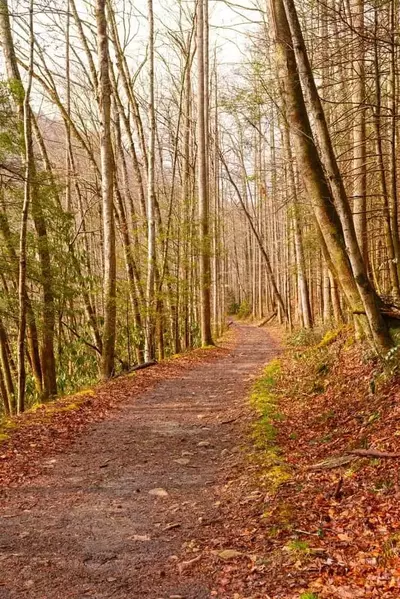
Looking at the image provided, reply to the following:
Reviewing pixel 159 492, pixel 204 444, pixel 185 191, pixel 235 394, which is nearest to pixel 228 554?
pixel 159 492

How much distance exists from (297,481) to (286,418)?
233 cm

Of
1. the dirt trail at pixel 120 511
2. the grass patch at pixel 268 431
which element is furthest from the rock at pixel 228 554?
the grass patch at pixel 268 431

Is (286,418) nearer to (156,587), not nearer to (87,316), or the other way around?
(156,587)

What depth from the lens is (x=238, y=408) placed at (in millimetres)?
7434

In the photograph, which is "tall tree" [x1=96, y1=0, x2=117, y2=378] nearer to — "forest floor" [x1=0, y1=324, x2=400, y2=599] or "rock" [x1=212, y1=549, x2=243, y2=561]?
"forest floor" [x1=0, y1=324, x2=400, y2=599]

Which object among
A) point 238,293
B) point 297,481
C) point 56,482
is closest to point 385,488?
point 297,481

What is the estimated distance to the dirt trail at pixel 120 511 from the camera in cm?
300

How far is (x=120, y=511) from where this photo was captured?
4039mm

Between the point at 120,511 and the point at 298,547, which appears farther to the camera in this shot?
the point at 120,511

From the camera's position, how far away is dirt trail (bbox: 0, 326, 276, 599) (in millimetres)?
2996

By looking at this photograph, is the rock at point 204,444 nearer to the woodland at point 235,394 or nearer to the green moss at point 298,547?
the woodland at point 235,394

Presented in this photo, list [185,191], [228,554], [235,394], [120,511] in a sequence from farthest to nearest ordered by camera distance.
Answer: [185,191] → [235,394] → [120,511] → [228,554]

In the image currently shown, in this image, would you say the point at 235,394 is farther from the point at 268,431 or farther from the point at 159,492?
the point at 159,492

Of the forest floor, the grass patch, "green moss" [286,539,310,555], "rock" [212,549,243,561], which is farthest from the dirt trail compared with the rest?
"green moss" [286,539,310,555]
